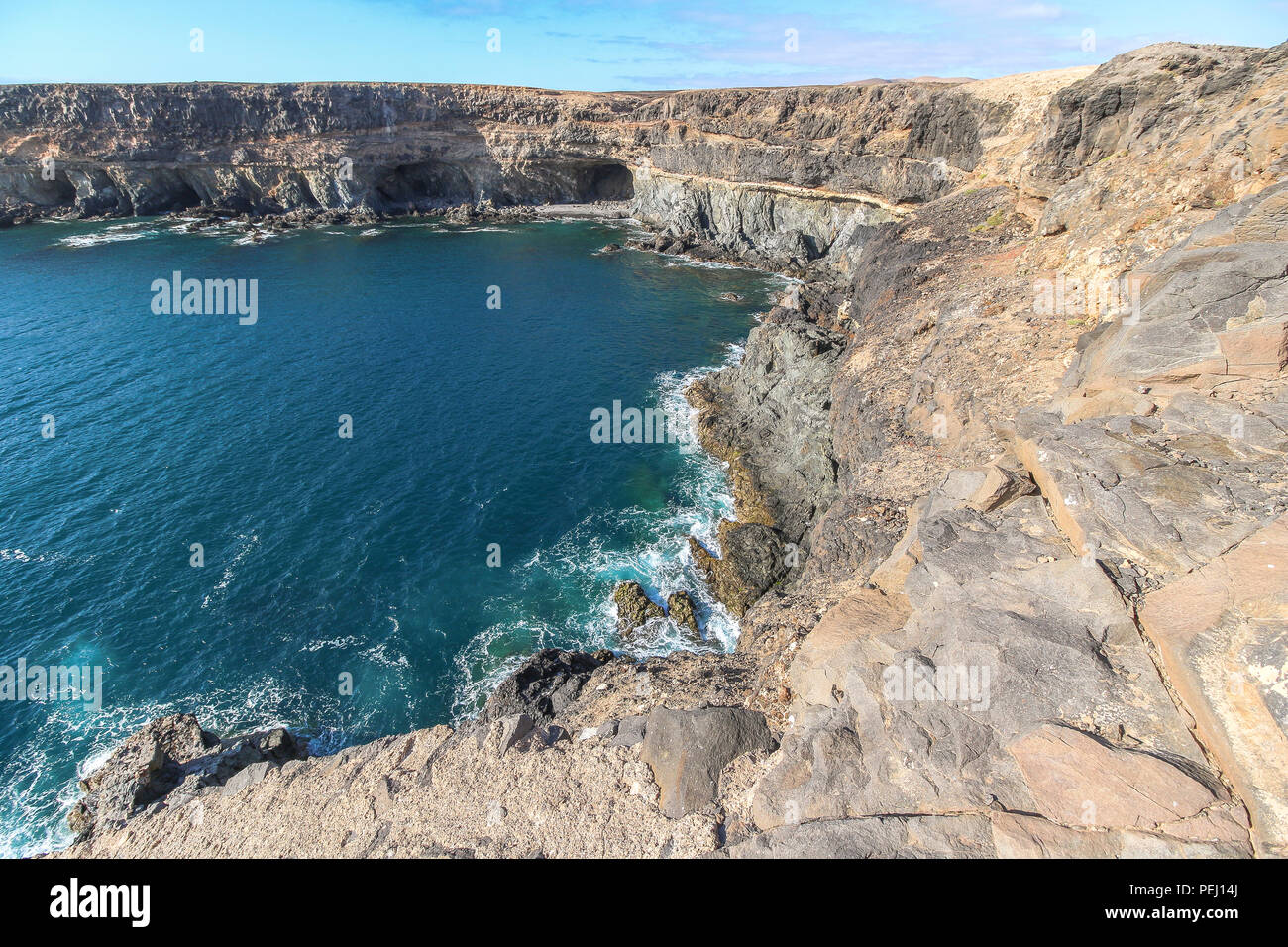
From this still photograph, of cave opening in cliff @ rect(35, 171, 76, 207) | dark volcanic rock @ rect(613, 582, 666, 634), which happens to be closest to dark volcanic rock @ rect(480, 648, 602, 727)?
dark volcanic rock @ rect(613, 582, 666, 634)

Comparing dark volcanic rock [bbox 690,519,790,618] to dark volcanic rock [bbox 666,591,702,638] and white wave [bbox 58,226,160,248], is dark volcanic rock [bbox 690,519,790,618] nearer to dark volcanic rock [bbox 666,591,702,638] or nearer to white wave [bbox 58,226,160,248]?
dark volcanic rock [bbox 666,591,702,638]

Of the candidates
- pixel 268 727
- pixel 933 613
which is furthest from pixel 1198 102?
pixel 268 727

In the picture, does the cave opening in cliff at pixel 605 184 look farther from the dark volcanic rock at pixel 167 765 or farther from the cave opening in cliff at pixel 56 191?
the dark volcanic rock at pixel 167 765

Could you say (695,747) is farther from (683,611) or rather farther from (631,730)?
(683,611)

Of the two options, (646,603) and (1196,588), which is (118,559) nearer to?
(646,603)

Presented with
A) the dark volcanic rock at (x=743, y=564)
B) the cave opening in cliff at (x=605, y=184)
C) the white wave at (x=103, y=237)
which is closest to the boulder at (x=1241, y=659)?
the dark volcanic rock at (x=743, y=564)

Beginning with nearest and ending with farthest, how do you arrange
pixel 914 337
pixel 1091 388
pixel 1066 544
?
pixel 1066 544 < pixel 1091 388 < pixel 914 337
